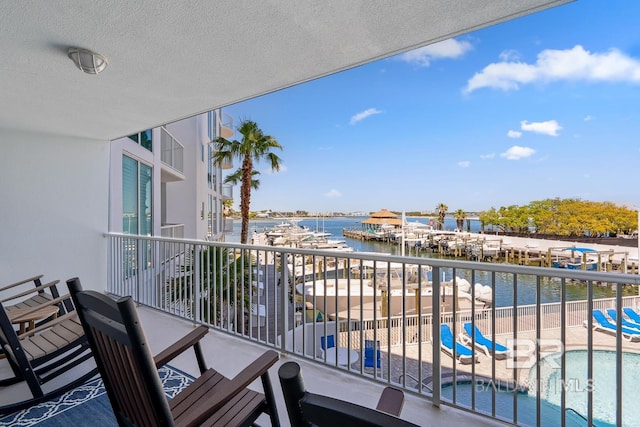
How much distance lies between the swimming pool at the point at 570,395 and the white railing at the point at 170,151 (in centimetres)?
816

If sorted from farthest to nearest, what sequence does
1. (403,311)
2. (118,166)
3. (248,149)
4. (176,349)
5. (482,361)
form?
(248,149) → (482,361) → (118,166) → (403,311) → (176,349)

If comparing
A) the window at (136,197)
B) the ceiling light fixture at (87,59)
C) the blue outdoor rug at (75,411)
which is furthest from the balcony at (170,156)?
the blue outdoor rug at (75,411)

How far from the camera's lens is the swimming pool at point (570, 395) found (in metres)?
2.13

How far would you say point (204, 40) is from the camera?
6.64 feet

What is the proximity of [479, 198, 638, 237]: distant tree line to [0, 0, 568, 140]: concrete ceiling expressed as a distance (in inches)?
907

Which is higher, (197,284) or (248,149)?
(248,149)

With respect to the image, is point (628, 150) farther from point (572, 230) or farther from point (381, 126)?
point (381, 126)

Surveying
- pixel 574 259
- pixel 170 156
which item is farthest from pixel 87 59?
pixel 574 259

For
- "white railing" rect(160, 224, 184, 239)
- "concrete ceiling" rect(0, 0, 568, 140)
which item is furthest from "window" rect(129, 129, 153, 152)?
"concrete ceiling" rect(0, 0, 568, 140)

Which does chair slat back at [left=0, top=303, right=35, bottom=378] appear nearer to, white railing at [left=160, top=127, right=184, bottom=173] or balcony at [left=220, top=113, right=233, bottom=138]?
white railing at [left=160, top=127, right=184, bottom=173]

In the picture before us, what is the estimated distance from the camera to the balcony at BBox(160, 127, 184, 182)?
843 centimetres

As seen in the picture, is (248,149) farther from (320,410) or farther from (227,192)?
(320,410)

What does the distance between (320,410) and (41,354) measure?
250 centimetres

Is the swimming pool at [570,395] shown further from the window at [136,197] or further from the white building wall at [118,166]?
the window at [136,197]
